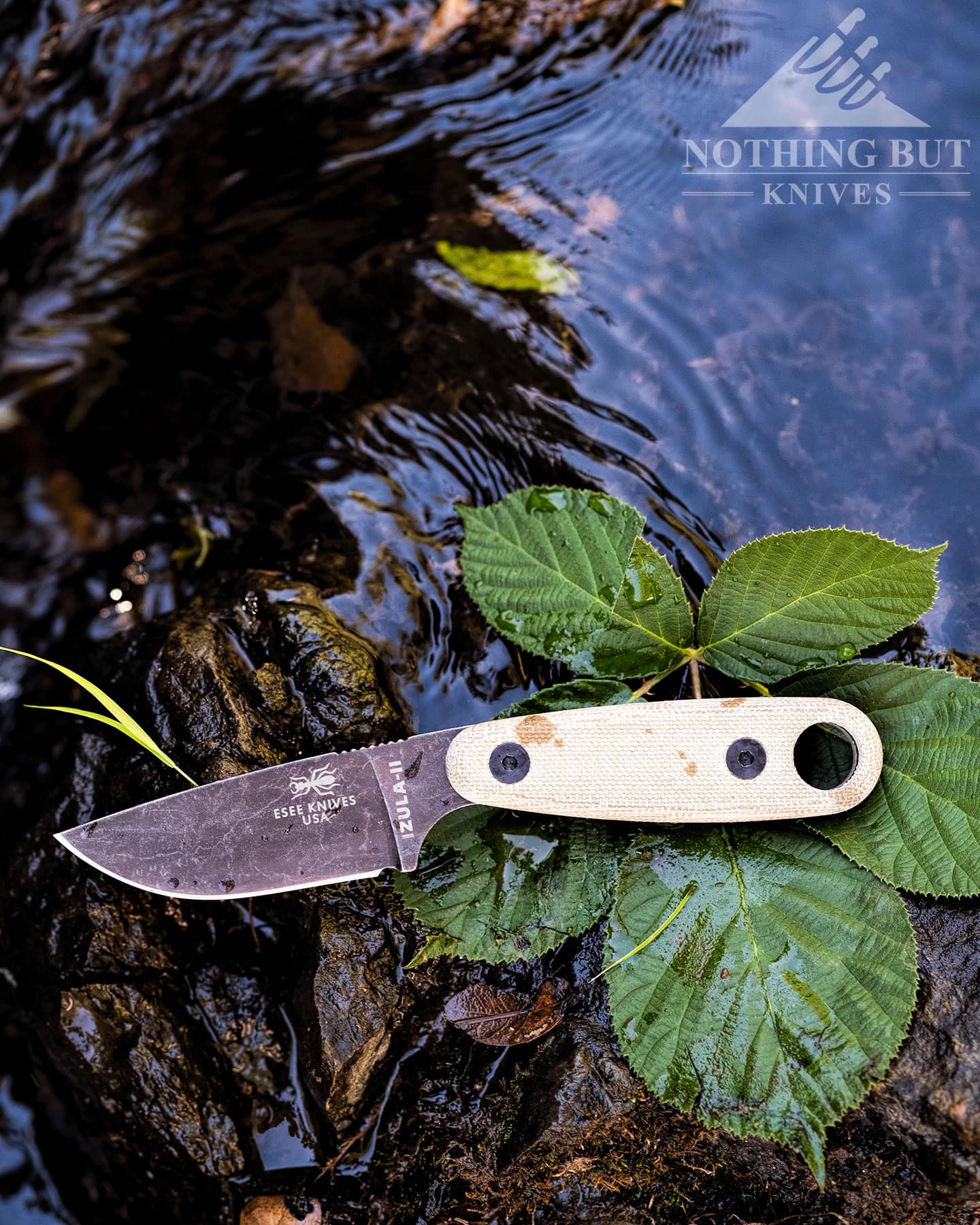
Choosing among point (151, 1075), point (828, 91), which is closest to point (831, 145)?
point (828, 91)

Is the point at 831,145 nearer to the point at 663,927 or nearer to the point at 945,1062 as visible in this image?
the point at 663,927

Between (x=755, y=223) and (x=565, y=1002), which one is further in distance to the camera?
(x=755, y=223)

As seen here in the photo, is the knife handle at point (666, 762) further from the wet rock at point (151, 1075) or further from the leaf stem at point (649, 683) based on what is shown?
the wet rock at point (151, 1075)

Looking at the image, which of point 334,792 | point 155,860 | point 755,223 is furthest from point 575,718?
point 755,223

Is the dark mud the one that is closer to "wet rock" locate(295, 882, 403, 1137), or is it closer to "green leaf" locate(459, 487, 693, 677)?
"wet rock" locate(295, 882, 403, 1137)

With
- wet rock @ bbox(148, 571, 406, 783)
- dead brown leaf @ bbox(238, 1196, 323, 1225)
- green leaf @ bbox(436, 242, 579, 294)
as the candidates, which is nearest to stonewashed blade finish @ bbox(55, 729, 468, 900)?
wet rock @ bbox(148, 571, 406, 783)

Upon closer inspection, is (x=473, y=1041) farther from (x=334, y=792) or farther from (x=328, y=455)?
(x=328, y=455)
